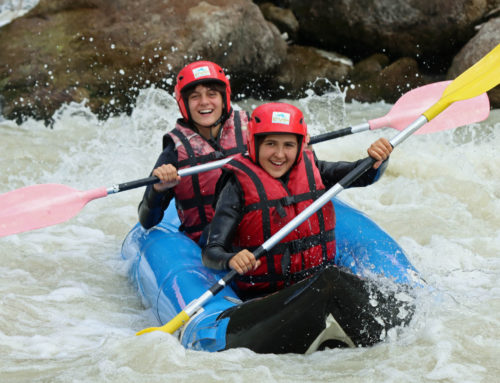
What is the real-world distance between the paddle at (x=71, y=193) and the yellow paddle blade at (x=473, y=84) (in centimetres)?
41

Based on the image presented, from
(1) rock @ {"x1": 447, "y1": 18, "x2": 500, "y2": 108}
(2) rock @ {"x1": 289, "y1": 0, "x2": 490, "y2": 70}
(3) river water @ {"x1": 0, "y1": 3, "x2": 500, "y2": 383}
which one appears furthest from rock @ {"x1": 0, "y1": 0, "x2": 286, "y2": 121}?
(1) rock @ {"x1": 447, "y1": 18, "x2": 500, "y2": 108}

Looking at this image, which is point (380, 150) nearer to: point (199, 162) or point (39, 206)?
point (199, 162)

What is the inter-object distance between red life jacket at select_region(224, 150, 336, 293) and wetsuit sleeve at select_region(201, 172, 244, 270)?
0.04 m

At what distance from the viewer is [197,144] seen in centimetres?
397

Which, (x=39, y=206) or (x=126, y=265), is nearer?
(x=39, y=206)

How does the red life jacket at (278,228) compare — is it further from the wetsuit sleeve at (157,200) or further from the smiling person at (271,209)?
the wetsuit sleeve at (157,200)

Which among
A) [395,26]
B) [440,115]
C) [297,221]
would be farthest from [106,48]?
[297,221]

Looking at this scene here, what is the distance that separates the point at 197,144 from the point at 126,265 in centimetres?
91

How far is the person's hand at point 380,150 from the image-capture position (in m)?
3.37

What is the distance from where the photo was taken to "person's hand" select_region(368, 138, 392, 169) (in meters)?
Result: 3.37

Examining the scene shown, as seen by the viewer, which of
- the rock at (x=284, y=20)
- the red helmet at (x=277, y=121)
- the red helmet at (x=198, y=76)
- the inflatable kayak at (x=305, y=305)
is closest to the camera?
the inflatable kayak at (x=305, y=305)

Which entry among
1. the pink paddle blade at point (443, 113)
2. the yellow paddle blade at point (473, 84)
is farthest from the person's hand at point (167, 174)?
the pink paddle blade at point (443, 113)

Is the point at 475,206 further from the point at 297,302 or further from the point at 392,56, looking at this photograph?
the point at 392,56

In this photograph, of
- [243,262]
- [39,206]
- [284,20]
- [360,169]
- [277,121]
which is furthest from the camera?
[284,20]
